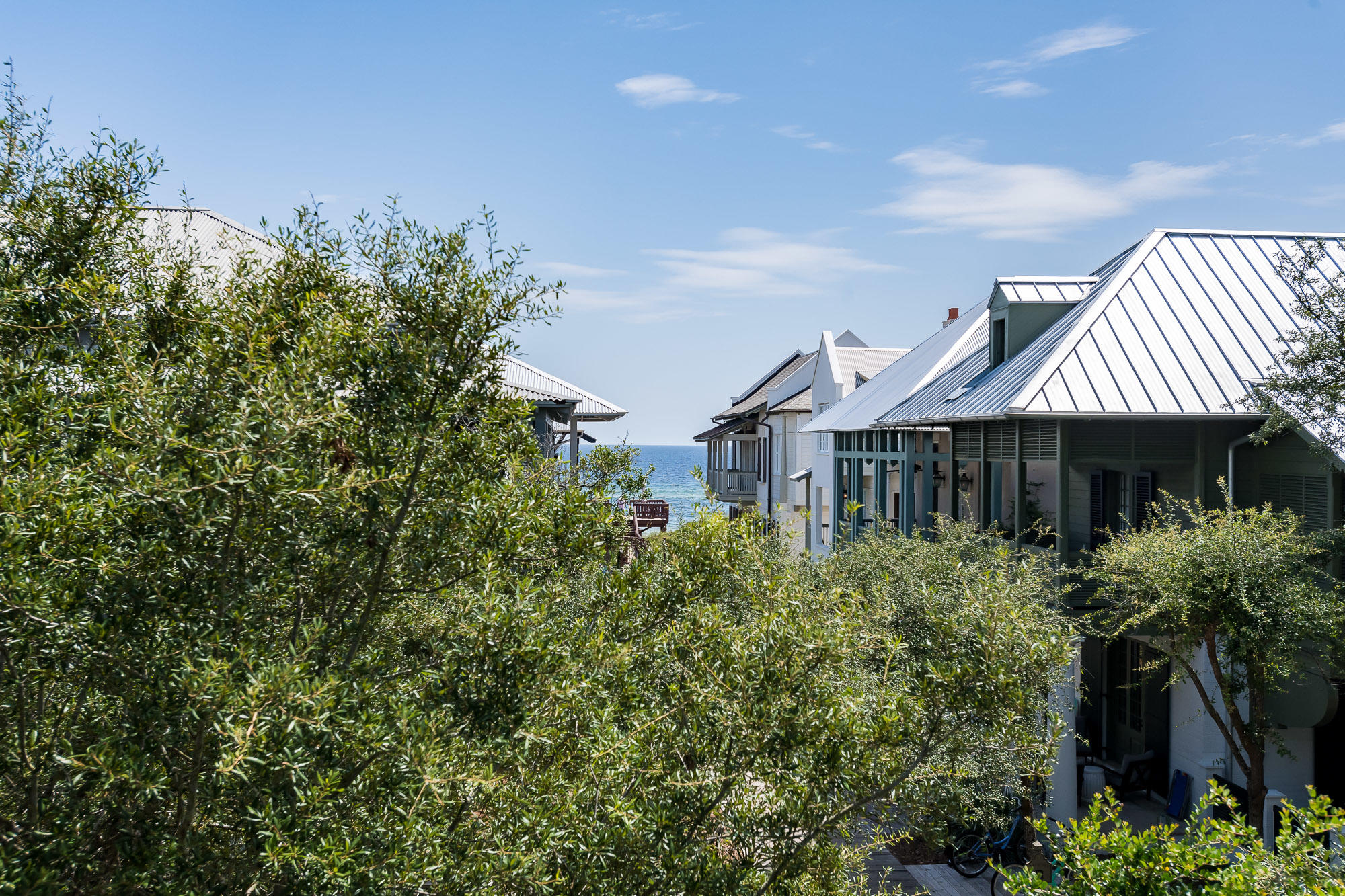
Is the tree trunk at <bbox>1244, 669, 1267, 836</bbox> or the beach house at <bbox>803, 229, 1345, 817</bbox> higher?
the beach house at <bbox>803, 229, 1345, 817</bbox>

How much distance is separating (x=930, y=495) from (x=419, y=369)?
18654 millimetres

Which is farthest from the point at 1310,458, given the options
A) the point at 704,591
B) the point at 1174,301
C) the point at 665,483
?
the point at 665,483

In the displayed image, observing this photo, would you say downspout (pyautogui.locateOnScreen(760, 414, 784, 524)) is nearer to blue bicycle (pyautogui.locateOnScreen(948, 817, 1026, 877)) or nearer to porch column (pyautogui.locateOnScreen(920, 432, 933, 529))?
porch column (pyautogui.locateOnScreen(920, 432, 933, 529))

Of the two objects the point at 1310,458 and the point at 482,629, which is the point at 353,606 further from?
the point at 1310,458

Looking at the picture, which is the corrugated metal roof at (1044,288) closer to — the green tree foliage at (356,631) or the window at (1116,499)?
the window at (1116,499)

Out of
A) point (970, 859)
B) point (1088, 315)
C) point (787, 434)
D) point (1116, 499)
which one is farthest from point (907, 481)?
point (787, 434)

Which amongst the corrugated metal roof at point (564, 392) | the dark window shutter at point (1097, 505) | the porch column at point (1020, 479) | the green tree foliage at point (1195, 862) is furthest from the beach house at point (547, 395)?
the green tree foliage at point (1195, 862)

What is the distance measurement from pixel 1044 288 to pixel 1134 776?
997cm

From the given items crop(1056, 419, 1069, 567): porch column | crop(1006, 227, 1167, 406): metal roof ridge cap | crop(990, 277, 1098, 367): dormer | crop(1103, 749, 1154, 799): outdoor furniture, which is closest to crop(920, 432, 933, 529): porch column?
crop(990, 277, 1098, 367): dormer

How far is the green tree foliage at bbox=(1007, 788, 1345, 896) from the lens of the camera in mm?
4266

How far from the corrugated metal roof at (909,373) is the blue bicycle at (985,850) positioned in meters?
10.7

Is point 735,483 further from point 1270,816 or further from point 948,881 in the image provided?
point 1270,816

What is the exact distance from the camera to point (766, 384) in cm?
5153

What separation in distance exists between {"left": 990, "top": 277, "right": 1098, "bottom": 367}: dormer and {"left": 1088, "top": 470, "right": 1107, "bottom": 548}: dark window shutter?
321 centimetres
